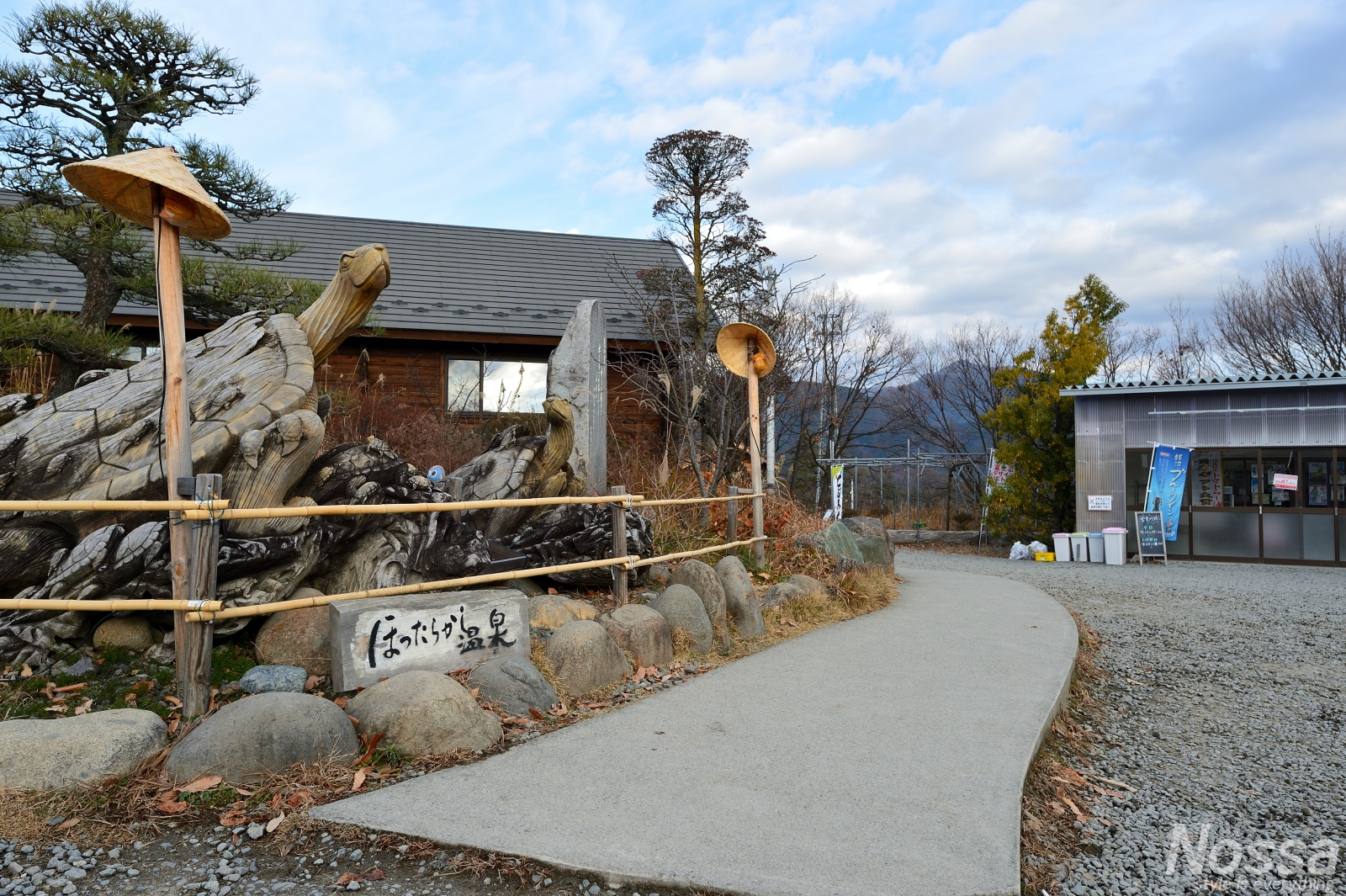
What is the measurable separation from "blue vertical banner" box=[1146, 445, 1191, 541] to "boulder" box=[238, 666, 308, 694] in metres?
14.1

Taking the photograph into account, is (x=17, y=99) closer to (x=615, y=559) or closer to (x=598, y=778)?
(x=615, y=559)

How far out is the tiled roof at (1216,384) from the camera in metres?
13.5

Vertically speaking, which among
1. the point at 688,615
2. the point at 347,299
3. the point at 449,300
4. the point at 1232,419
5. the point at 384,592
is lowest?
the point at 688,615

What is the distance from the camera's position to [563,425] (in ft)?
24.3

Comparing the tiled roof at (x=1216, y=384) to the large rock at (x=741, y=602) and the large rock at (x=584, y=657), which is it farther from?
the large rock at (x=584, y=657)

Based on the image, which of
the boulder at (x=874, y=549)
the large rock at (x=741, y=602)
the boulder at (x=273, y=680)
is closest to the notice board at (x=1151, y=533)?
the boulder at (x=874, y=549)

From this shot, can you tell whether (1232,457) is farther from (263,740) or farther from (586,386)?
(263,740)

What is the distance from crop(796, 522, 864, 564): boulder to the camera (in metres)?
9.14

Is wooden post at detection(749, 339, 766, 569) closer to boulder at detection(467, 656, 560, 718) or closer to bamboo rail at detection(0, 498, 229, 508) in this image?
boulder at detection(467, 656, 560, 718)

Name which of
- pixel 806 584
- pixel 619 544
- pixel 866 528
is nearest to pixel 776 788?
pixel 619 544

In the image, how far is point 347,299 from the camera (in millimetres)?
5777

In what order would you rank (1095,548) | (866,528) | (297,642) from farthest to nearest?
(1095,548) → (866,528) → (297,642)

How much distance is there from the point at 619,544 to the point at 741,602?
3.79 feet

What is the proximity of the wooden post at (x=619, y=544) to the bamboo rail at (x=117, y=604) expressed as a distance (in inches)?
111
